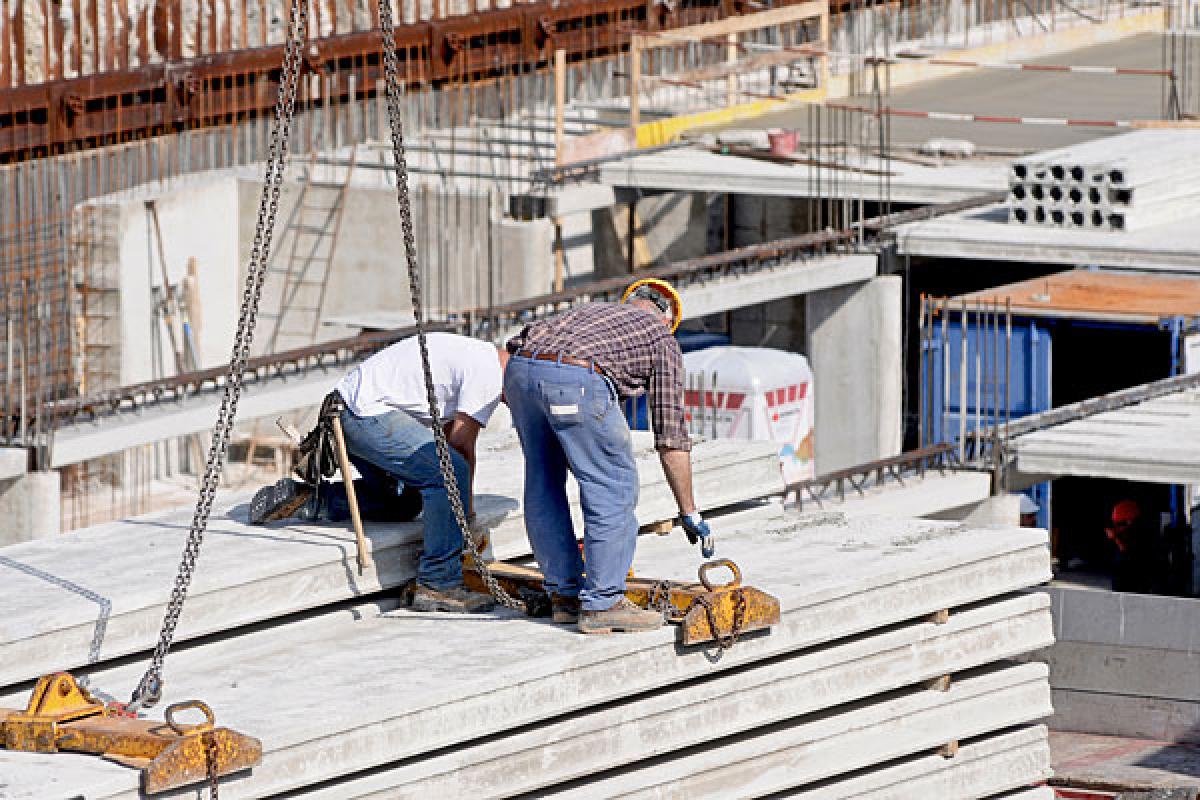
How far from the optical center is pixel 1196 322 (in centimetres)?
1781

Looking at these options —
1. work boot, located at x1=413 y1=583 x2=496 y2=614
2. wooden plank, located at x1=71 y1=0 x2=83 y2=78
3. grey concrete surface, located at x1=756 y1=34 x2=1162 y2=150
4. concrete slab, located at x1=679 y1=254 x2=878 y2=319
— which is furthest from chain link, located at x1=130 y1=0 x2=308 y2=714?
grey concrete surface, located at x1=756 y1=34 x2=1162 y2=150

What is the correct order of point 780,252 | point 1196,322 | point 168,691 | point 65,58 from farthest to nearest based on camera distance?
1. point 65,58
2. point 780,252
3. point 1196,322
4. point 168,691

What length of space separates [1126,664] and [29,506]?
660 cm

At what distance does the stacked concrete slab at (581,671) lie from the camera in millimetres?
8180

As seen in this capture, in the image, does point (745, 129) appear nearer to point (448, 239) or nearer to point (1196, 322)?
point (448, 239)

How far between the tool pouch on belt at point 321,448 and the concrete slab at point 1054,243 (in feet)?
37.6

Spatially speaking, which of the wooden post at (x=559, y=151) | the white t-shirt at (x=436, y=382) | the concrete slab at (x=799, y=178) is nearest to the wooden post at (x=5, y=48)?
the wooden post at (x=559, y=151)

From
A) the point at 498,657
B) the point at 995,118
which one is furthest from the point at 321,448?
the point at 995,118

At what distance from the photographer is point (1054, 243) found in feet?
66.0

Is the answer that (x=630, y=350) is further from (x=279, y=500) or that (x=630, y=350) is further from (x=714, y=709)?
(x=279, y=500)

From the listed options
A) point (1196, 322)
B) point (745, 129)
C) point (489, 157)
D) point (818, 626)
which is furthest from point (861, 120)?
point (818, 626)

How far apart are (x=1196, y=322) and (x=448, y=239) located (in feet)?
22.8

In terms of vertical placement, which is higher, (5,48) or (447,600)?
(5,48)

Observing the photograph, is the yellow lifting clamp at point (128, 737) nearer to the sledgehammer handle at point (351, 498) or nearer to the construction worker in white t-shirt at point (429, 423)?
the sledgehammer handle at point (351, 498)
